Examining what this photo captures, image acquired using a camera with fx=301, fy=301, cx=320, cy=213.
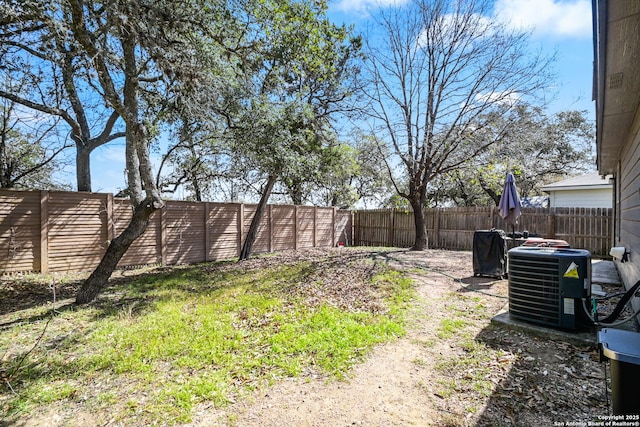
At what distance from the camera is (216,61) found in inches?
241

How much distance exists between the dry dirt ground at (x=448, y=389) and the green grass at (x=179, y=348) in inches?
8.2

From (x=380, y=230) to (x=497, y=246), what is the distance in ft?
27.1

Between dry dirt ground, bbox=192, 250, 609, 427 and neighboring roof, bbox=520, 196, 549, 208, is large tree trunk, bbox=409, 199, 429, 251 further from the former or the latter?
neighboring roof, bbox=520, 196, 549, 208

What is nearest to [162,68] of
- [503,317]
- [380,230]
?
[503,317]

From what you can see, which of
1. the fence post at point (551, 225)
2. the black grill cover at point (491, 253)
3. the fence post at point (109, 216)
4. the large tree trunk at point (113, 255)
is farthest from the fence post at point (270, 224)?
the fence post at point (551, 225)

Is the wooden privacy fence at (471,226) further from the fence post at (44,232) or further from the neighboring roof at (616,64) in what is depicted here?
the fence post at (44,232)

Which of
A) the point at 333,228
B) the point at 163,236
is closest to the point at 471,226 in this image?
the point at 333,228

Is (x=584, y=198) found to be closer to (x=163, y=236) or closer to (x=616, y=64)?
(x=616, y=64)

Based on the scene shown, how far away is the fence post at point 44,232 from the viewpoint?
638 centimetres

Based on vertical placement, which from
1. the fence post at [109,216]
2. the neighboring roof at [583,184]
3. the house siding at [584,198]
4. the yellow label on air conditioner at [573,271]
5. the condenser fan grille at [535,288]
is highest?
the neighboring roof at [583,184]

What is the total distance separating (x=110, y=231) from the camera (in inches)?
289

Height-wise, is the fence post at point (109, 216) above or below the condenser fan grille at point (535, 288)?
above

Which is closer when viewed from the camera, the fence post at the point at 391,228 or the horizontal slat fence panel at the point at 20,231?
the horizontal slat fence panel at the point at 20,231

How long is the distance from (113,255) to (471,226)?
1181cm
